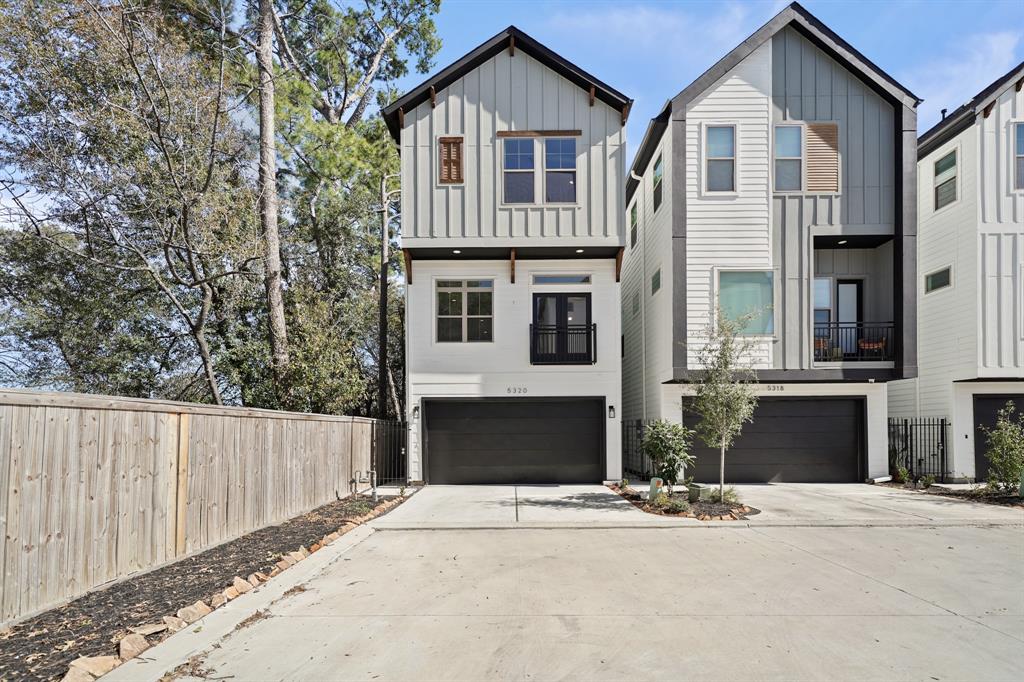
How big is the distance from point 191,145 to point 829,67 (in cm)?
1568

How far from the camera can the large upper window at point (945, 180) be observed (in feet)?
52.9

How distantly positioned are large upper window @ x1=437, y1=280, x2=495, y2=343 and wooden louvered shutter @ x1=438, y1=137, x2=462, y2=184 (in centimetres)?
262

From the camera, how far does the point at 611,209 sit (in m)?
15.9

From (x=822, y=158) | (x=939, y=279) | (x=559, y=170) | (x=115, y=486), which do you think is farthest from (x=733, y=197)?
(x=115, y=486)

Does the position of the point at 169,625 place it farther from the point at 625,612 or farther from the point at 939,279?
the point at 939,279

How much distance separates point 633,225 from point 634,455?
24.6 ft

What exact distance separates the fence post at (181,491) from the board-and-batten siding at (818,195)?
1272cm

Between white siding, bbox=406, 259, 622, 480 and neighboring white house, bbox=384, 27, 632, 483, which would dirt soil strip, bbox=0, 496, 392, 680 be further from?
neighboring white house, bbox=384, 27, 632, 483

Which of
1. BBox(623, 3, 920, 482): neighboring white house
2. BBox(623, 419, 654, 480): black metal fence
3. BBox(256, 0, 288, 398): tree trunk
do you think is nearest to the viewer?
BBox(623, 3, 920, 482): neighboring white house

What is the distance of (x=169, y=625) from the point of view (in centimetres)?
507

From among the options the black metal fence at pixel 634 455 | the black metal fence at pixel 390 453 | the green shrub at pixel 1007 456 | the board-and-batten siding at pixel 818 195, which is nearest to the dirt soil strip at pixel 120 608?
the black metal fence at pixel 390 453

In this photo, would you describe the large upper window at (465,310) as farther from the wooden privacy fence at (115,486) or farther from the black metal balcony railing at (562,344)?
the wooden privacy fence at (115,486)

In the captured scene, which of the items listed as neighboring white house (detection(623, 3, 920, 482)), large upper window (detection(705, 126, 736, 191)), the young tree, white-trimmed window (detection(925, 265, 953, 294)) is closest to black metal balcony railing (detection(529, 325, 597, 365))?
neighboring white house (detection(623, 3, 920, 482))

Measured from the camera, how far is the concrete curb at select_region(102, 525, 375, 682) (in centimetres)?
428
